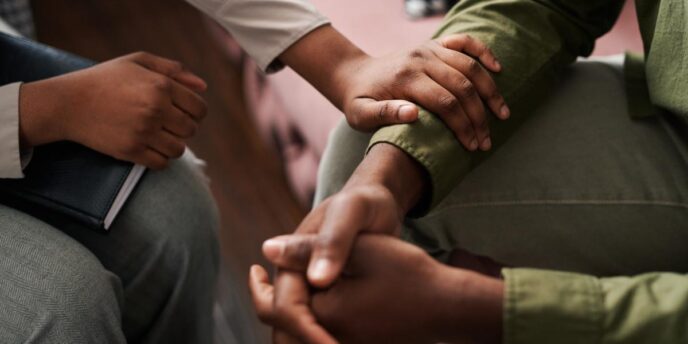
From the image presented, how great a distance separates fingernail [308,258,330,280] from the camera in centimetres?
52

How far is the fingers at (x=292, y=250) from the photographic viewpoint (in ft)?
1.81

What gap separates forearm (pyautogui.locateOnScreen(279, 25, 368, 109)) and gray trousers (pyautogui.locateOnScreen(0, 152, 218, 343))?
8.1 inches

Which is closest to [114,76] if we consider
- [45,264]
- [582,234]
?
[45,264]

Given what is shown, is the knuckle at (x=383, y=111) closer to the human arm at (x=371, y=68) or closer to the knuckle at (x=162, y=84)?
the human arm at (x=371, y=68)

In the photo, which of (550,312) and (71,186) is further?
(71,186)

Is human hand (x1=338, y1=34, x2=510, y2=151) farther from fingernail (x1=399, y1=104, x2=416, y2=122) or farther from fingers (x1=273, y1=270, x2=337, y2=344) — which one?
fingers (x1=273, y1=270, x2=337, y2=344)

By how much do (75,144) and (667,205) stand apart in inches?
26.5

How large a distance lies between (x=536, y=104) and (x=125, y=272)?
0.54 metres

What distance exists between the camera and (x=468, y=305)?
1.77 ft

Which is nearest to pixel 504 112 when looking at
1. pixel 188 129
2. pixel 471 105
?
pixel 471 105

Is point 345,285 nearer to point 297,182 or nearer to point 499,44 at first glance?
point 499,44

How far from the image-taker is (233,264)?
133 cm

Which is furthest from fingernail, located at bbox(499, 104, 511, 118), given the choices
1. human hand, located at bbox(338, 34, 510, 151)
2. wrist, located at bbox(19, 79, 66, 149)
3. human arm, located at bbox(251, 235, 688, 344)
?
wrist, located at bbox(19, 79, 66, 149)

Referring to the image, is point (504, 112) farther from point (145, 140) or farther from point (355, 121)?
point (145, 140)
